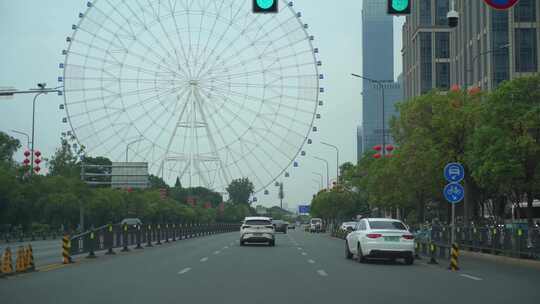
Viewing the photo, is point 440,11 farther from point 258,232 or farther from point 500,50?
point 258,232

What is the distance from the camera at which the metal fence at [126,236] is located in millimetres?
30078

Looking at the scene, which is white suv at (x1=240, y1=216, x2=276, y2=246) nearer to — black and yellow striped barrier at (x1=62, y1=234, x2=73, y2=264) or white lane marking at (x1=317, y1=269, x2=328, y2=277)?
black and yellow striped barrier at (x1=62, y1=234, x2=73, y2=264)

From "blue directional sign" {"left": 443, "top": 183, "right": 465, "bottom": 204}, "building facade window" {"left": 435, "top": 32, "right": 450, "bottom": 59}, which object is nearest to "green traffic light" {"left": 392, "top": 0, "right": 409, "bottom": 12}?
"blue directional sign" {"left": 443, "top": 183, "right": 465, "bottom": 204}

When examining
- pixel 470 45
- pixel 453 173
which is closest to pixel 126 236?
pixel 453 173

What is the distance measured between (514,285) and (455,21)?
664 centimetres

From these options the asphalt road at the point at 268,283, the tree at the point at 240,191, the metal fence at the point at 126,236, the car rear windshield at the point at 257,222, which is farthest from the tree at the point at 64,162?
the tree at the point at 240,191

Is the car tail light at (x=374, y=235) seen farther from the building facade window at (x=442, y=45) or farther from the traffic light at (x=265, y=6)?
the building facade window at (x=442, y=45)

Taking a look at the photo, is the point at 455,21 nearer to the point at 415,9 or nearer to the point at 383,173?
the point at 383,173

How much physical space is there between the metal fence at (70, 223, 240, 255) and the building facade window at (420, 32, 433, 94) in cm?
5046

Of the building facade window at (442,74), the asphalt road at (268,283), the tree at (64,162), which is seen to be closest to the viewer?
the asphalt road at (268,283)

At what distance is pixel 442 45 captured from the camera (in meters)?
104

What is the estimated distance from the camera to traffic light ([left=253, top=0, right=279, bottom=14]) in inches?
606

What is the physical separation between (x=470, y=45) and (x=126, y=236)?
62.0 metres

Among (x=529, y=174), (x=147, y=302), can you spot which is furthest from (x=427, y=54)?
(x=147, y=302)
